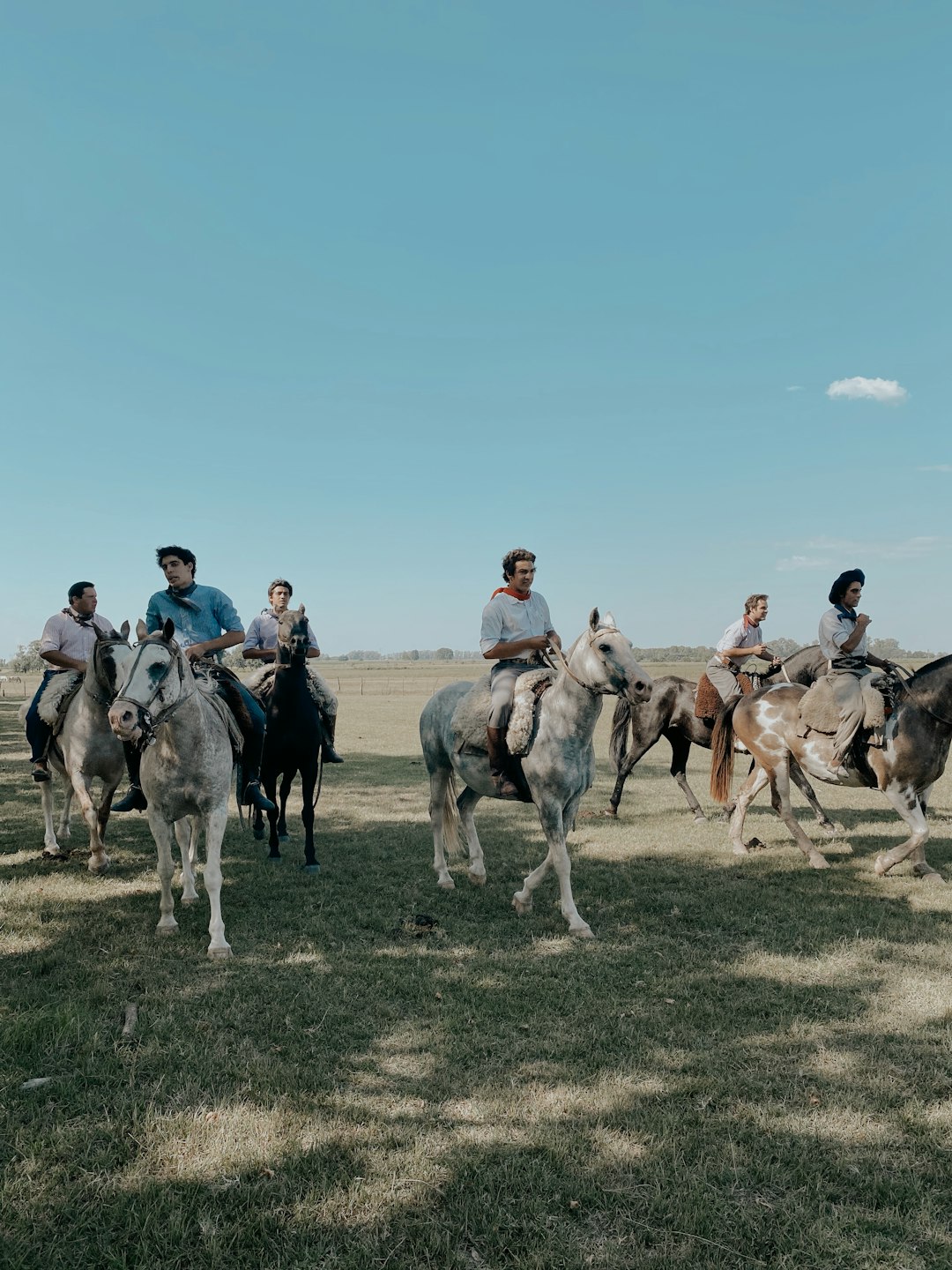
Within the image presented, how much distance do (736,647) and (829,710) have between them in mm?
2681

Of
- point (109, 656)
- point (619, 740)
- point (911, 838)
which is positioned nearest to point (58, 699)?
point (109, 656)

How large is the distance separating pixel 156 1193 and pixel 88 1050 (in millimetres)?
1388

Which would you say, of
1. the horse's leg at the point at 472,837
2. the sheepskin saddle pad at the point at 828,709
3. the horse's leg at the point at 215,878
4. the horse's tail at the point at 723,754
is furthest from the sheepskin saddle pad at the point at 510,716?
the horse's tail at the point at 723,754

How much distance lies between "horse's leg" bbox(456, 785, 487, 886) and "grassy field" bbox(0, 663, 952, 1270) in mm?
224

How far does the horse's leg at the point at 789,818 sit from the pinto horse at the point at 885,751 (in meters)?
0.01

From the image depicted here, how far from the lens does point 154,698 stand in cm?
545

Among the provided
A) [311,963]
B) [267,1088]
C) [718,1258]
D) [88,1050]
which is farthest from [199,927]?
[718,1258]

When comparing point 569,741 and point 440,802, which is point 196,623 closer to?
point 440,802

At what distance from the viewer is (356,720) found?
33.3 m

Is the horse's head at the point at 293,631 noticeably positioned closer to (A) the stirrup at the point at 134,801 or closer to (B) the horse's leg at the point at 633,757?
(A) the stirrup at the point at 134,801

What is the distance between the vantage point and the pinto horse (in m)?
7.76

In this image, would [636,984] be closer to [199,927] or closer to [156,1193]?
[156,1193]

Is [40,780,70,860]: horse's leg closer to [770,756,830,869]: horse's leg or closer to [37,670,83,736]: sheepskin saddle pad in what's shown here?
[37,670,83,736]: sheepskin saddle pad

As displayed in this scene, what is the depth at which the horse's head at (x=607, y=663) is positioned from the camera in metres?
5.94
